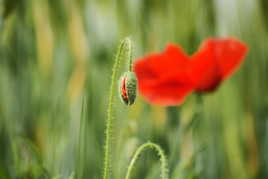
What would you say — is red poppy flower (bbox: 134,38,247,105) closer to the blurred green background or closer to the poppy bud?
the blurred green background

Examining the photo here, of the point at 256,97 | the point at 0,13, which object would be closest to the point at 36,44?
the point at 0,13

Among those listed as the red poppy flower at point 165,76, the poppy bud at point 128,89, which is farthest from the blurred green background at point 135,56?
the poppy bud at point 128,89

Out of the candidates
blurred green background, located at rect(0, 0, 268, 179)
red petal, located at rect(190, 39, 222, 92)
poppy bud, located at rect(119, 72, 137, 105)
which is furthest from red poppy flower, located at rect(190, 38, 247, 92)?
poppy bud, located at rect(119, 72, 137, 105)

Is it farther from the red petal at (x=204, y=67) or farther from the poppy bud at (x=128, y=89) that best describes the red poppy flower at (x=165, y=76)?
the poppy bud at (x=128, y=89)

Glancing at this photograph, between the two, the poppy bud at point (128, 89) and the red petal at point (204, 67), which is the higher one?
the red petal at point (204, 67)

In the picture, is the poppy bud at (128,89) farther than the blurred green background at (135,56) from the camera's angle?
No

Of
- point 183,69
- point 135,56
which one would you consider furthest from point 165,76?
point 135,56
